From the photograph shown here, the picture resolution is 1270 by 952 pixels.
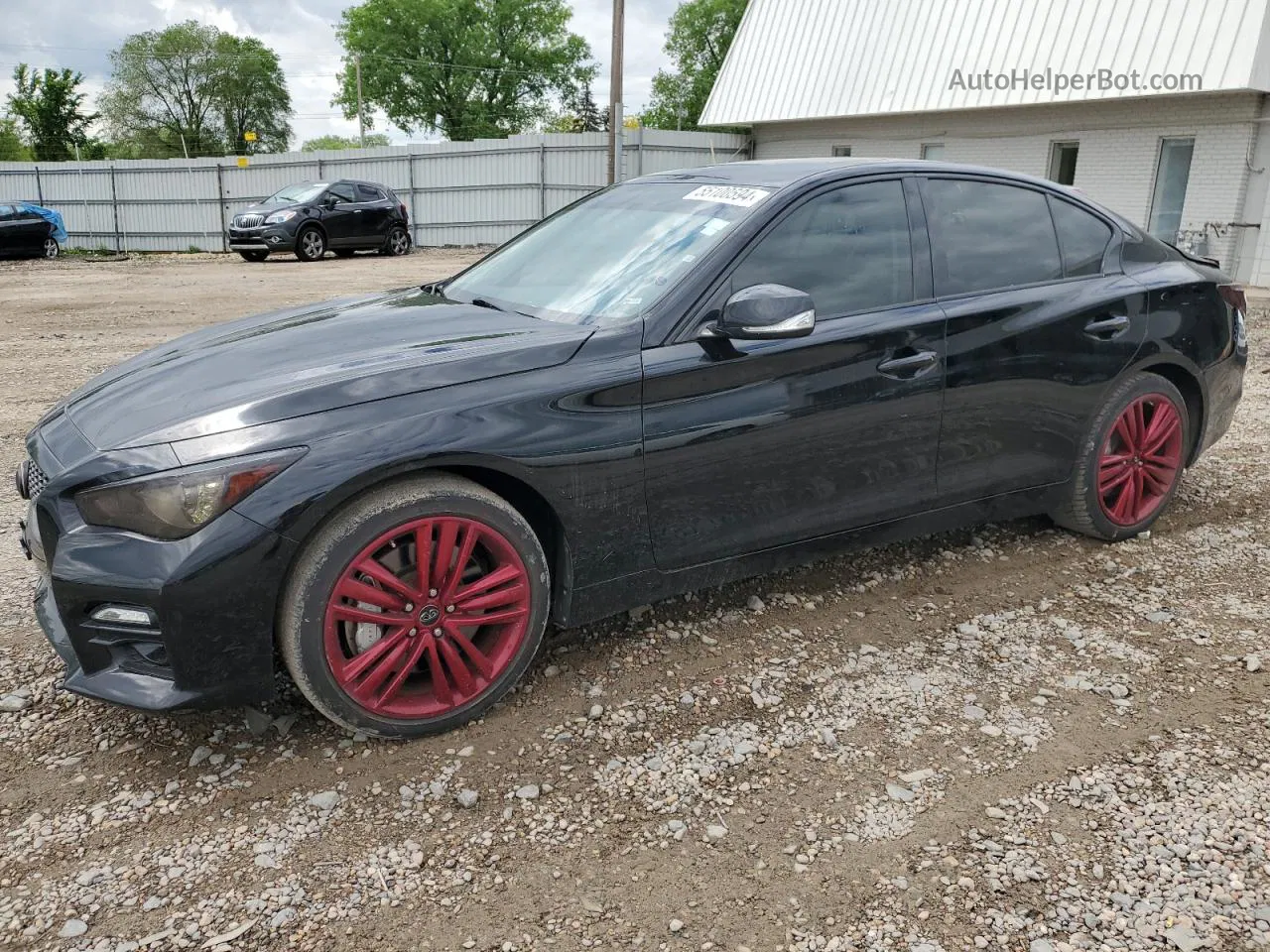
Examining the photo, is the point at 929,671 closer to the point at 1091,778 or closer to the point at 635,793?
the point at 1091,778

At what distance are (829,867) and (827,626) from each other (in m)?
1.34

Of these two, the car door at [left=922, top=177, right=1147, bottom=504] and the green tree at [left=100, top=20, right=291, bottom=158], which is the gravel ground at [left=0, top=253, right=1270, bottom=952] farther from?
the green tree at [left=100, top=20, right=291, bottom=158]

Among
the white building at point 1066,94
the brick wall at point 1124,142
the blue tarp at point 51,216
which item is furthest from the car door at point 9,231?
the brick wall at point 1124,142

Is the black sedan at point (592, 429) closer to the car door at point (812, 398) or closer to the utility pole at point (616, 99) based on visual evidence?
the car door at point (812, 398)

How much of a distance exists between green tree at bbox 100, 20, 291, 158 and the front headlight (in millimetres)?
71515

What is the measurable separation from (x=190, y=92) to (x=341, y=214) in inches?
2277

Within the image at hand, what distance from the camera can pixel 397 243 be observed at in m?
23.0

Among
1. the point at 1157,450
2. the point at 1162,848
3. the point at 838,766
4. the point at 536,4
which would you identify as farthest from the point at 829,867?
the point at 536,4

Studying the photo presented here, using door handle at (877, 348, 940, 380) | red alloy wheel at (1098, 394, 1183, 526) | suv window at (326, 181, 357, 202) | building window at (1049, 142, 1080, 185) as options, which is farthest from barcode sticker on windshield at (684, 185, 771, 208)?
suv window at (326, 181, 357, 202)

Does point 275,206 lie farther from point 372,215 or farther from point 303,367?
point 303,367

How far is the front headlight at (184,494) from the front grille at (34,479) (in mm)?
418

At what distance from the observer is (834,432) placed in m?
3.46

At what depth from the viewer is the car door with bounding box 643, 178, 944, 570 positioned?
3176 millimetres

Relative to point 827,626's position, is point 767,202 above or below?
above
